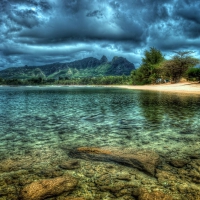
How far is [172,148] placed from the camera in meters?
8.51

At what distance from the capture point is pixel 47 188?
5.04 m

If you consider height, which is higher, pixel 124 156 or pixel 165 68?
pixel 165 68

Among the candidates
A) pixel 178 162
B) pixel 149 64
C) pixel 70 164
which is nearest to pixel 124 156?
pixel 178 162

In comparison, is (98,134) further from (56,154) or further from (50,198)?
(50,198)

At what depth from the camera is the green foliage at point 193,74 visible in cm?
7119

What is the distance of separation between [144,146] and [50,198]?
17.7ft

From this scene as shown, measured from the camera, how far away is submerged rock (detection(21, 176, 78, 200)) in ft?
15.7

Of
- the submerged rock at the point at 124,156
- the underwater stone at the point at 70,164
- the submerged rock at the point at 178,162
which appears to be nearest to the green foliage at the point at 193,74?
the submerged rock at the point at 178,162

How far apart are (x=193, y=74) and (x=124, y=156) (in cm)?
7634

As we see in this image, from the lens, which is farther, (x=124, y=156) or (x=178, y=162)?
(x=124, y=156)

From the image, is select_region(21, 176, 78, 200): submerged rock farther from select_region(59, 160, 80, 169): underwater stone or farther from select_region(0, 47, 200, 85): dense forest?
select_region(0, 47, 200, 85): dense forest

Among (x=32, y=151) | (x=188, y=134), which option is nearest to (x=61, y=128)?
(x=32, y=151)

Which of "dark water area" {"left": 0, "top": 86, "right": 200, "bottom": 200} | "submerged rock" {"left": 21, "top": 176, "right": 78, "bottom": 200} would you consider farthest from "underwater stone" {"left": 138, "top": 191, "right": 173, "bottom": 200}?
"submerged rock" {"left": 21, "top": 176, "right": 78, "bottom": 200}

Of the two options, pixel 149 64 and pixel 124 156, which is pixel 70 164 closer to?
pixel 124 156
